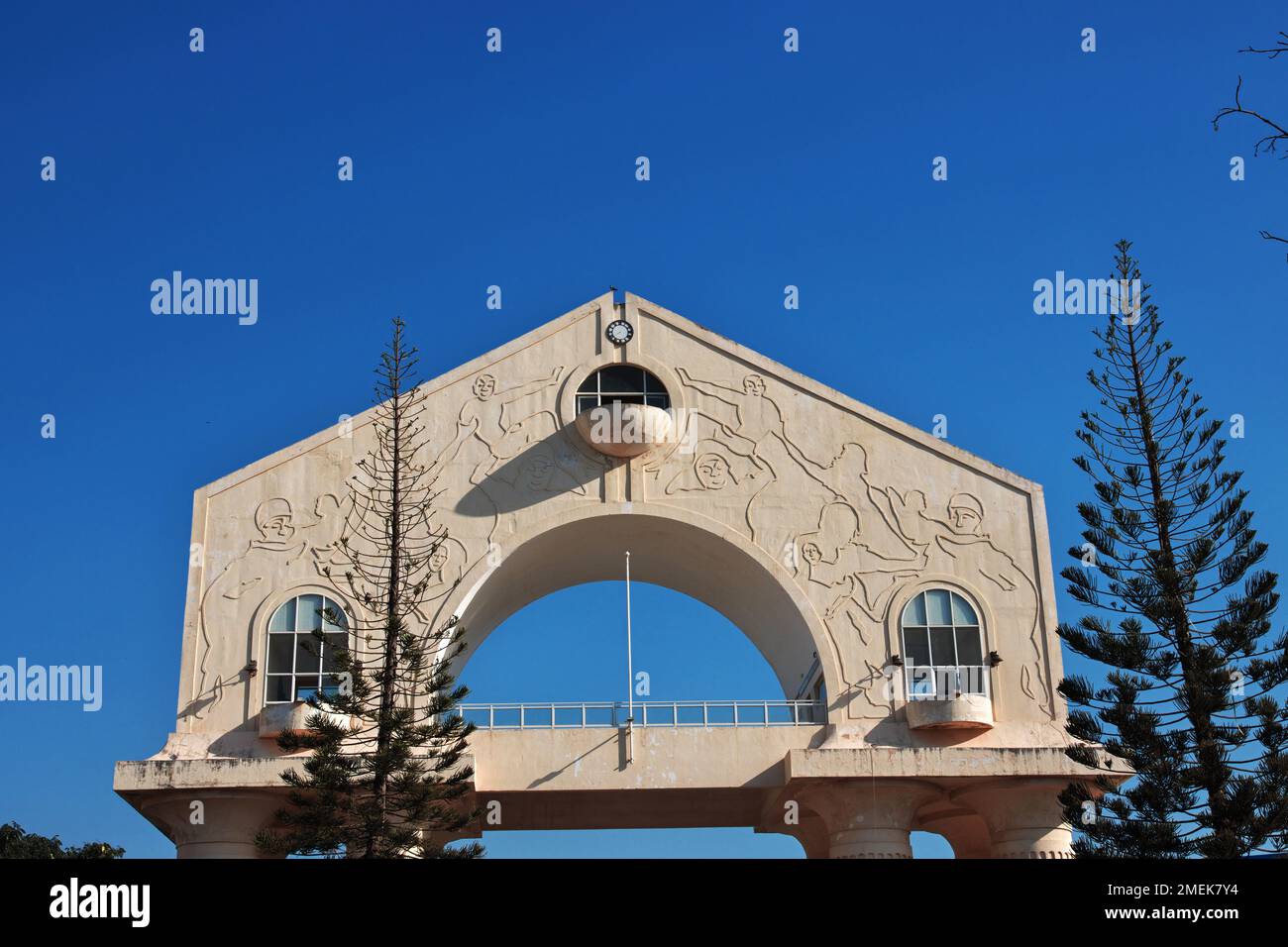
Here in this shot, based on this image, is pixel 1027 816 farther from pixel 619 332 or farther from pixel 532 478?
pixel 619 332

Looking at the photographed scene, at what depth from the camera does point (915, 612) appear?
2183 cm

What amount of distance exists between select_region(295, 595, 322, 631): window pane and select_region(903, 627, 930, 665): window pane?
888 centimetres

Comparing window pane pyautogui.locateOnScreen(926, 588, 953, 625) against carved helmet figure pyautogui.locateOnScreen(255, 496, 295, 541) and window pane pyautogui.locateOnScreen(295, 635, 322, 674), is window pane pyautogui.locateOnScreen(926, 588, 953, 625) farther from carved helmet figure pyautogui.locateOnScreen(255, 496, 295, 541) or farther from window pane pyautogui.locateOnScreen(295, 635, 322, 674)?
carved helmet figure pyautogui.locateOnScreen(255, 496, 295, 541)

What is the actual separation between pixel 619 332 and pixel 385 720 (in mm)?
7705

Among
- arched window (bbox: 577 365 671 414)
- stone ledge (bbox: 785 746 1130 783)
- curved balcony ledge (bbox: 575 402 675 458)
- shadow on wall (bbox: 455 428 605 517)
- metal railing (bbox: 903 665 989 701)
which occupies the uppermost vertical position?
arched window (bbox: 577 365 671 414)

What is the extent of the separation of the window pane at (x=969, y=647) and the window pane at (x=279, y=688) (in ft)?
33.1

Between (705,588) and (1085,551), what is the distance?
730cm

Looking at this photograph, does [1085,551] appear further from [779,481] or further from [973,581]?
[779,481]

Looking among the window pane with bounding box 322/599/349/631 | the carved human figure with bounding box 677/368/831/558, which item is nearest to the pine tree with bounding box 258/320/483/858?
the window pane with bounding box 322/599/349/631

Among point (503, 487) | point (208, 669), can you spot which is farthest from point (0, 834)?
point (503, 487)

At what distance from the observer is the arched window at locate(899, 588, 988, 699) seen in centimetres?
2131

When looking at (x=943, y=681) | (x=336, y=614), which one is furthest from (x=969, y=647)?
(x=336, y=614)
